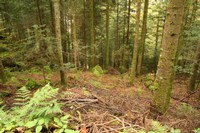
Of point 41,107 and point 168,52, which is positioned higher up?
point 168,52

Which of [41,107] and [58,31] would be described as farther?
[58,31]

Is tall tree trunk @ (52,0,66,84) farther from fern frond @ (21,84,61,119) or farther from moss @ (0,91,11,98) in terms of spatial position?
fern frond @ (21,84,61,119)

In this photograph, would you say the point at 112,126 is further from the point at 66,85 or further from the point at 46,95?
the point at 66,85

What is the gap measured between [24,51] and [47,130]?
5.97 metres

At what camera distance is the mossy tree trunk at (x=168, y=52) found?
3.08 meters

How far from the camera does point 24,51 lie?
7.30 meters

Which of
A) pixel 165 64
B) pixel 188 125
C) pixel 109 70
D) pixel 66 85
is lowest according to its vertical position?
→ pixel 109 70

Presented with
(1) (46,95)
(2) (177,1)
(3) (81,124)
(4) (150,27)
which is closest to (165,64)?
(2) (177,1)

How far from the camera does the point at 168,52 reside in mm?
3236

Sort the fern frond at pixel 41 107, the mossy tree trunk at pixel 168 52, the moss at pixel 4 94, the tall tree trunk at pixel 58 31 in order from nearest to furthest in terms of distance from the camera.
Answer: the fern frond at pixel 41 107 → the mossy tree trunk at pixel 168 52 → the moss at pixel 4 94 → the tall tree trunk at pixel 58 31

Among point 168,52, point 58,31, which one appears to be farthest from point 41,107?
point 58,31

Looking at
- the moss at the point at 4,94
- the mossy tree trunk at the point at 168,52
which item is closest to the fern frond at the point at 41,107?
the mossy tree trunk at the point at 168,52

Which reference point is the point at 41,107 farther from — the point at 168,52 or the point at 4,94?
the point at 4,94

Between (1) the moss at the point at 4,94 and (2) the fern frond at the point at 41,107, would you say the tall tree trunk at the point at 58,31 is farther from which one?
(2) the fern frond at the point at 41,107
